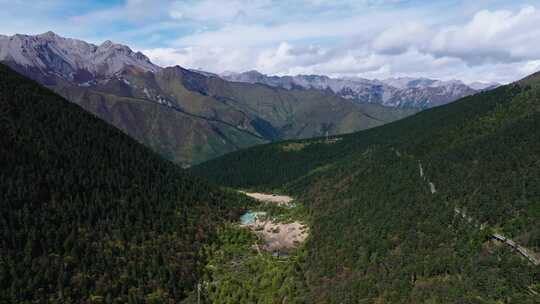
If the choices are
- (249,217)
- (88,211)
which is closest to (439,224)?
(249,217)

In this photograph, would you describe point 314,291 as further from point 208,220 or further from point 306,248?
point 208,220

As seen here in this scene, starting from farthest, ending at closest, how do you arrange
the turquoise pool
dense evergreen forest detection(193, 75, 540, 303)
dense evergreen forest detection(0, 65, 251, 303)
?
the turquoise pool, dense evergreen forest detection(0, 65, 251, 303), dense evergreen forest detection(193, 75, 540, 303)

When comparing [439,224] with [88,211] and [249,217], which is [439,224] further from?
[88,211]

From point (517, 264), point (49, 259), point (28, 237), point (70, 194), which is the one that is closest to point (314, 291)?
point (517, 264)

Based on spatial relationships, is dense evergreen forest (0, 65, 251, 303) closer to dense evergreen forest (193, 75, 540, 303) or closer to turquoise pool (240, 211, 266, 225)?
turquoise pool (240, 211, 266, 225)

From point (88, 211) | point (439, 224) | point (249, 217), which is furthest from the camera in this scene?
point (249, 217)

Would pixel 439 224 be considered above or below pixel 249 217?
above

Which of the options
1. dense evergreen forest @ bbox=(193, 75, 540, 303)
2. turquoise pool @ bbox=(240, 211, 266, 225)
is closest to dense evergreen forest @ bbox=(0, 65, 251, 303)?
turquoise pool @ bbox=(240, 211, 266, 225)
